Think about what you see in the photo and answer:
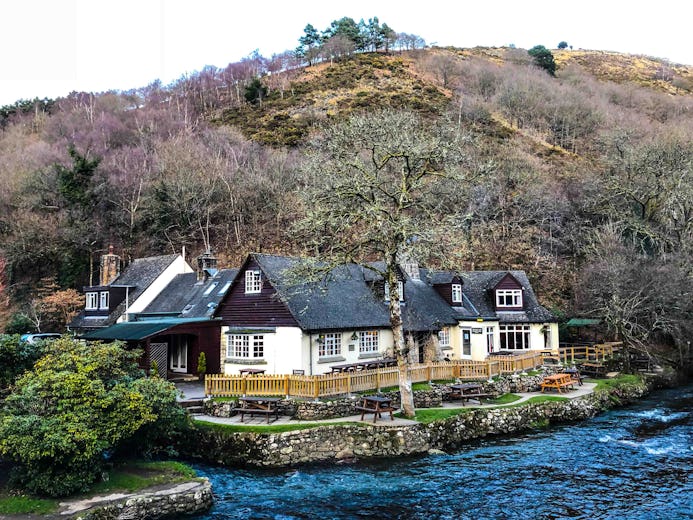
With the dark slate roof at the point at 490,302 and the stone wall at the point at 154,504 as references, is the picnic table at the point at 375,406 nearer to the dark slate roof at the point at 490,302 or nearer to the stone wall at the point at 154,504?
the stone wall at the point at 154,504

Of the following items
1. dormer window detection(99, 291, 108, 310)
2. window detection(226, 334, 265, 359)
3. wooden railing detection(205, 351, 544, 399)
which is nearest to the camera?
wooden railing detection(205, 351, 544, 399)

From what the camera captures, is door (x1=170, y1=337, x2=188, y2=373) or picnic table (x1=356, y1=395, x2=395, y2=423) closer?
picnic table (x1=356, y1=395, x2=395, y2=423)

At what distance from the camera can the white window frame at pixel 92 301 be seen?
134 feet

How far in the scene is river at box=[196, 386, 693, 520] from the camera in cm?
1407

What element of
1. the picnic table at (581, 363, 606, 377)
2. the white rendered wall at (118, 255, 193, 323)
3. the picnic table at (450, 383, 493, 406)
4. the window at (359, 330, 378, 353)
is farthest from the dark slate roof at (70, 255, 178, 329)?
the picnic table at (581, 363, 606, 377)

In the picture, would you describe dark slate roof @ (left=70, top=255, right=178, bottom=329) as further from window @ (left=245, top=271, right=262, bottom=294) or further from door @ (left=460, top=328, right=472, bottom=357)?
door @ (left=460, top=328, right=472, bottom=357)

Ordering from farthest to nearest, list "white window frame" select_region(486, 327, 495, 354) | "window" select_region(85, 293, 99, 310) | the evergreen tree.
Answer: the evergreen tree → "window" select_region(85, 293, 99, 310) → "white window frame" select_region(486, 327, 495, 354)

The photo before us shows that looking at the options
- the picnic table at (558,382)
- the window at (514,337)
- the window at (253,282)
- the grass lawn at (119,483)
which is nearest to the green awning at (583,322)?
the window at (514,337)

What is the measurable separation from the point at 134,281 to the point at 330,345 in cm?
2196

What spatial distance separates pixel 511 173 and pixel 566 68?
80119mm

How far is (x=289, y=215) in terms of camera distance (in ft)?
184

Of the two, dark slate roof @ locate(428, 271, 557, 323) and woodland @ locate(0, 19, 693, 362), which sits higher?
woodland @ locate(0, 19, 693, 362)

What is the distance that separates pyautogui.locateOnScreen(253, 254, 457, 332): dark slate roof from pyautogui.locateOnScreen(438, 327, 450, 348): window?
79cm

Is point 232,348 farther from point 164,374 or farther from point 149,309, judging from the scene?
point 149,309
